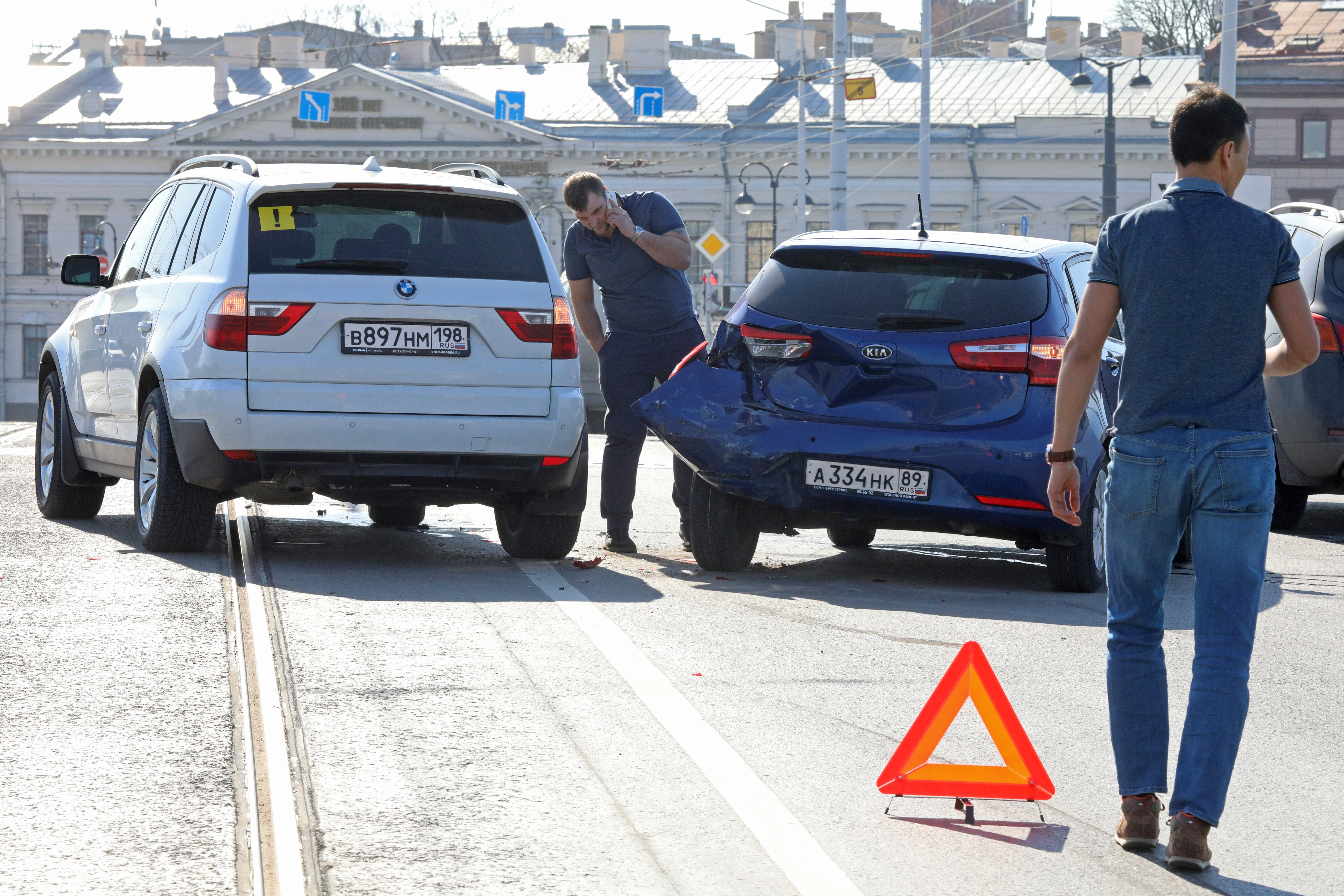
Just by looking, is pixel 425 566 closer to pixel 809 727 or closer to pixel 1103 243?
pixel 809 727

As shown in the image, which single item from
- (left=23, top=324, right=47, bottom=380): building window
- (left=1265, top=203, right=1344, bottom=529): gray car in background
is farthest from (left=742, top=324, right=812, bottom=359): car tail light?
(left=23, top=324, right=47, bottom=380): building window

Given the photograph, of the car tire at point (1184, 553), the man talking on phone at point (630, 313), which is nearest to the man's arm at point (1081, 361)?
the man talking on phone at point (630, 313)

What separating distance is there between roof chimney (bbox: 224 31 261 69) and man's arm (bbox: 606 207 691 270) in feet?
209

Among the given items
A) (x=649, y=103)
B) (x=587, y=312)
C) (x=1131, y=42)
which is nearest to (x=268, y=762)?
(x=587, y=312)

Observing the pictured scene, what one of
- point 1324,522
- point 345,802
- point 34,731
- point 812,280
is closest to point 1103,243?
point 345,802

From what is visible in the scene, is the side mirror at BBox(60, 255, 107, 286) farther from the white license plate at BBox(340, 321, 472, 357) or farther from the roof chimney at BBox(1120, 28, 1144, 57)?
the roof chimney at BBox(1120, 28, 1144, 57)

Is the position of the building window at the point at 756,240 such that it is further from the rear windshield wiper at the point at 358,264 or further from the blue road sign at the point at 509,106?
the rear windshield wiper at the point at 358,264

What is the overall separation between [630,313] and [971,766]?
5.24 metres

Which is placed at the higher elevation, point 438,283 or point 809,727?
point 438,283

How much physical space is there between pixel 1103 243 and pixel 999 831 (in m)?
1.36

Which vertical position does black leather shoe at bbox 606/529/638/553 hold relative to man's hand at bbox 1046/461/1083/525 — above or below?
below

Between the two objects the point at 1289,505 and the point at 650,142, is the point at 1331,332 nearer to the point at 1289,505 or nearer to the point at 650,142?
the point at 1289,505

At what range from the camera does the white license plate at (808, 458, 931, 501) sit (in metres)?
7.94

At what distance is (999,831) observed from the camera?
443 cm
